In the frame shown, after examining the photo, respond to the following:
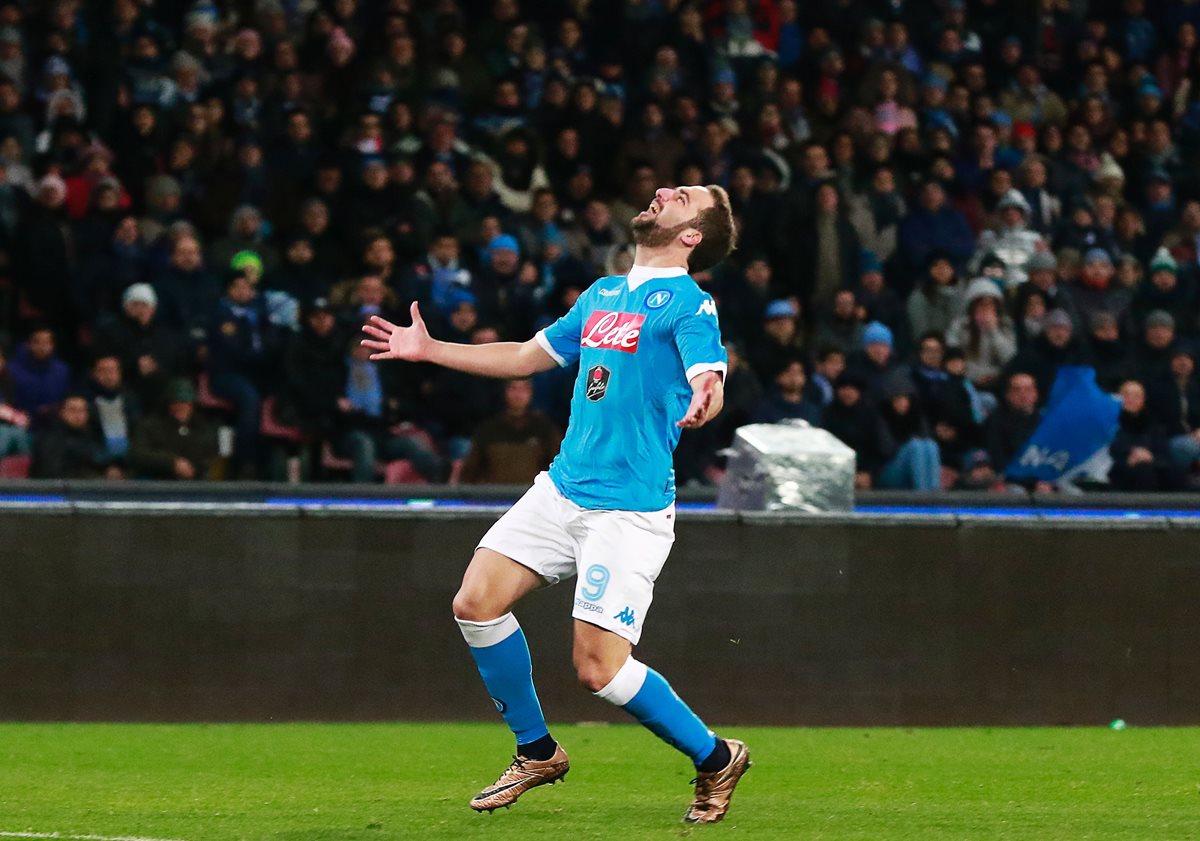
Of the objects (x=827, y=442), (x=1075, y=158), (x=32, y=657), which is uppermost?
(x=1075, y=158)

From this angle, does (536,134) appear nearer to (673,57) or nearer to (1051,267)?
(673,57)

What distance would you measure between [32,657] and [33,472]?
2.33 m

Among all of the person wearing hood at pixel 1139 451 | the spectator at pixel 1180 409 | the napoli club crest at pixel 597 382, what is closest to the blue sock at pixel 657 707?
the napoli club crest at pixel 597 382

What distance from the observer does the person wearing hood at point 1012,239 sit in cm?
1547

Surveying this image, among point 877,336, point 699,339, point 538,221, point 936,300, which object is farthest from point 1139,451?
point 699,339

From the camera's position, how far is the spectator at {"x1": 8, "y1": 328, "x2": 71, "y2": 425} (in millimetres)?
12117

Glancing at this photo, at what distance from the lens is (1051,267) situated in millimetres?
14727

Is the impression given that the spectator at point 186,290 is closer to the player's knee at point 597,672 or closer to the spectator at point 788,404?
the spectator at point 788,404

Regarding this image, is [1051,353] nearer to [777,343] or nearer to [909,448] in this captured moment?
[909,448]

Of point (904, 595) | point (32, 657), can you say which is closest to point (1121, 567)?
point (904, 595)

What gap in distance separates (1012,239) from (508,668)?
10.2 m

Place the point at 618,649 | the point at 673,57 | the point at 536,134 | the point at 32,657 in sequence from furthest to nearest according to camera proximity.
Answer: the point at 673,57, the point at 536,134, the point at 32,657, the point at 618,649

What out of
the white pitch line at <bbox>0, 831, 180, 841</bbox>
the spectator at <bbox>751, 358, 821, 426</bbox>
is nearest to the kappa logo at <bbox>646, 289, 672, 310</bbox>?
the white pitch line at <bbox>0, 831, 180, 841</bbox>

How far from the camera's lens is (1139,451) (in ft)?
41.5
